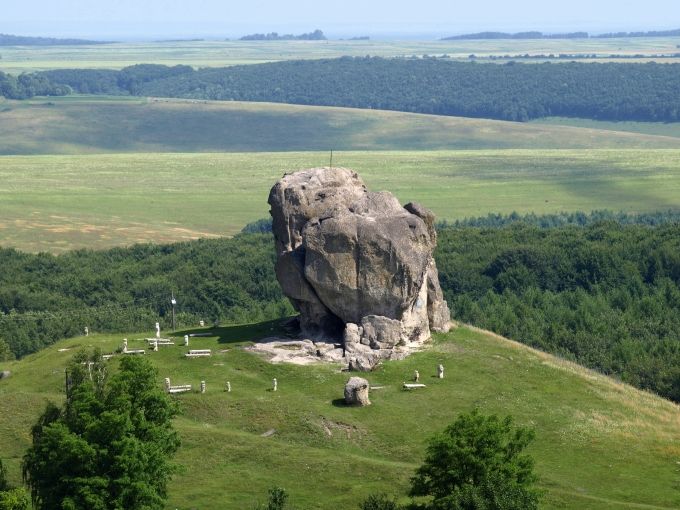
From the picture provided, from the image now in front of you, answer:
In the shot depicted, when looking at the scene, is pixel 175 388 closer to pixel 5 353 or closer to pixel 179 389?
pixel 179 389

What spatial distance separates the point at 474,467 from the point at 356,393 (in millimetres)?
17047

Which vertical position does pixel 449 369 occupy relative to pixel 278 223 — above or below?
below

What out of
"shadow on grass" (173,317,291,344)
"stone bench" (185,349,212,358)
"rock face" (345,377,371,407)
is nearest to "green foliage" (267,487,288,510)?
"rock face" (345,377,371,407)

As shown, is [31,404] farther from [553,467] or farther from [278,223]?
[553,467]

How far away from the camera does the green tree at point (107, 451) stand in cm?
6238

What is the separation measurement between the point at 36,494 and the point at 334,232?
26602 mm

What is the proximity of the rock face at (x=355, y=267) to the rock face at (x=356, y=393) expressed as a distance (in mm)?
4583

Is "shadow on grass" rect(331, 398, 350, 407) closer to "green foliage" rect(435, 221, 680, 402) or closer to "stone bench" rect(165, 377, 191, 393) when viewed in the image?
"stone bench" rect(165, 377, 191, 393)

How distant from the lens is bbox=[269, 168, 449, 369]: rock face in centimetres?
8625

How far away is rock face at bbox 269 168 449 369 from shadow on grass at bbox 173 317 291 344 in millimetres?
2395

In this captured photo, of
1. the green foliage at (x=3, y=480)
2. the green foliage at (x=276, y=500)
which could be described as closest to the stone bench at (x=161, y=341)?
the green foliage at (x=3, y=480)

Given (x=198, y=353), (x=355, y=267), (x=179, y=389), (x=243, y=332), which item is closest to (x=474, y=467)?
(x=179, y=389)

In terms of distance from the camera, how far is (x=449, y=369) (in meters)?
85.4

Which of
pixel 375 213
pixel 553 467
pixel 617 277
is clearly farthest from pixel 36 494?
pixel 617 277
